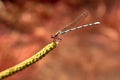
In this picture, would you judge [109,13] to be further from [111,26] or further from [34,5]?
[34,5]

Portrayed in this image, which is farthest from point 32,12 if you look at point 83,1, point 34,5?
point 83,1

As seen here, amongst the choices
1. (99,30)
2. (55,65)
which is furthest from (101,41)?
(55,65)

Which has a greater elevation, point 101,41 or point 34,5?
point 34,5

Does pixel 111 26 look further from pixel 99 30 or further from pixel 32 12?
pixel 32 12

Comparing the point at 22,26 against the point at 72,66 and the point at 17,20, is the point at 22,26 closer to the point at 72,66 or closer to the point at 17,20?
the point at 17,20

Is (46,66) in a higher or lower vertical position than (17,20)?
lower
